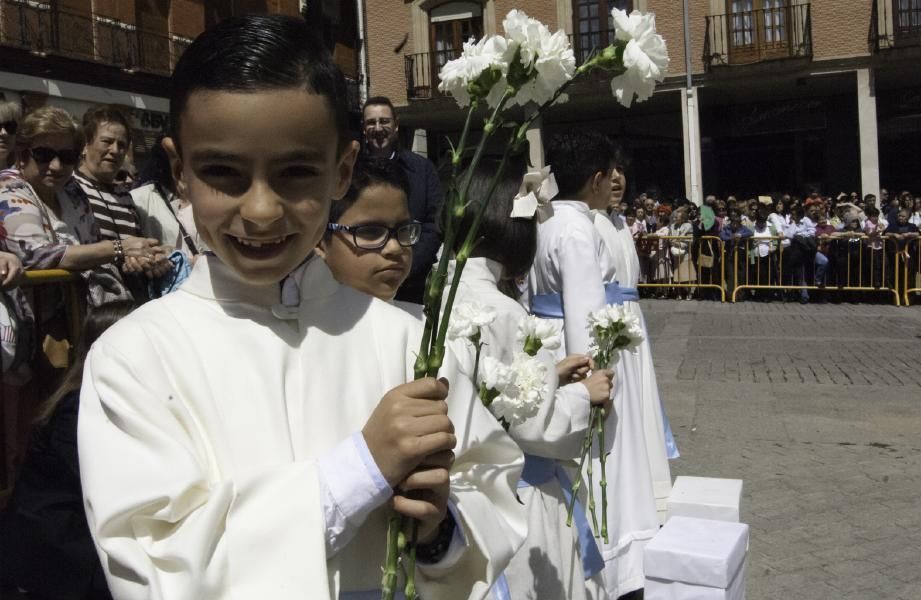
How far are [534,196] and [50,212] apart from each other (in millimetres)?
2109

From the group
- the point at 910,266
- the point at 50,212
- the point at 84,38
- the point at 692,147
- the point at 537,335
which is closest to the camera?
the point at 537,335

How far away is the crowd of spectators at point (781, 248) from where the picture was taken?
1585 centimetres

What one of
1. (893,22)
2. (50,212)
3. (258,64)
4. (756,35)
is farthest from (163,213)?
(893,22)

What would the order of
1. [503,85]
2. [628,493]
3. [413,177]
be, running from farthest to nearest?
1. [413,177]
2. [628,493]
3. [503,85]

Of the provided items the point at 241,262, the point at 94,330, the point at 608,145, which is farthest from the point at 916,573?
the point at 241,262

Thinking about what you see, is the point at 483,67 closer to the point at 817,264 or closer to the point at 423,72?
the point at 817,264

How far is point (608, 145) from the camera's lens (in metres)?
4.80

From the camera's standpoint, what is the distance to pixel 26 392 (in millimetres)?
3666

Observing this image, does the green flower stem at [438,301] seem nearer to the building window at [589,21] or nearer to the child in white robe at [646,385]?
the child in white robe at [646,385]

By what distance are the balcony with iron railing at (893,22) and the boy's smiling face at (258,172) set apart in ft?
79.3

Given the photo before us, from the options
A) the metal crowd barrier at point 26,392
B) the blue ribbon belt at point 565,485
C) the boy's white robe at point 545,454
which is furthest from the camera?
the metal crowd barrier at point 26,392

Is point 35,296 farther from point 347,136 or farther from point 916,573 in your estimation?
point 916,573

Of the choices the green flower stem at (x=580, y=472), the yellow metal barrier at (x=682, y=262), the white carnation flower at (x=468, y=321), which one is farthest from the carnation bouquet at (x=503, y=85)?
the yellow metal barrier at (x=682, y=262)

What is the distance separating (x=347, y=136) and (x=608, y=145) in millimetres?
3338
